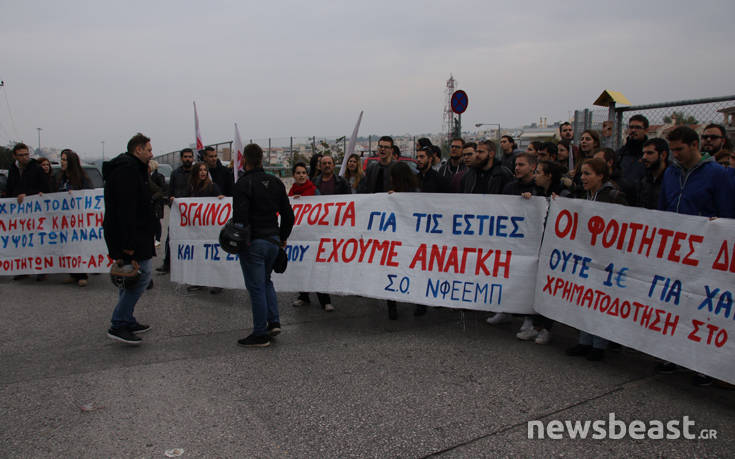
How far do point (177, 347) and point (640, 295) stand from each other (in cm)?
407

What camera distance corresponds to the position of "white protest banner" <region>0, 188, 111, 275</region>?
24.6 feet

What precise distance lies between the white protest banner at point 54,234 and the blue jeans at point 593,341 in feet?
20.3

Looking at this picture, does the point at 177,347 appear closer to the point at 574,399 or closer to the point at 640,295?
the point at 574,399

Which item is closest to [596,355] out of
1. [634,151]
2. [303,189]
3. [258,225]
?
[634,151]

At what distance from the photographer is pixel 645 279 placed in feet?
13.8

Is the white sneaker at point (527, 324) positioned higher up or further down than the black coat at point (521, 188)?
further down

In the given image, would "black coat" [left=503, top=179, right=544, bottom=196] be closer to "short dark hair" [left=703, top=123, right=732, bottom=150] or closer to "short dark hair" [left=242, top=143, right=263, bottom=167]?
Answer: "short dark hair" [left=703, top=123, right=732, bottom=150]

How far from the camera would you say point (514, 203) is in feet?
17.3

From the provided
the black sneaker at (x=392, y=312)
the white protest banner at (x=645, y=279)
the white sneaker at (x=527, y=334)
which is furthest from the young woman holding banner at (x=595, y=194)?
the black sneaker at (x=392, y=312)

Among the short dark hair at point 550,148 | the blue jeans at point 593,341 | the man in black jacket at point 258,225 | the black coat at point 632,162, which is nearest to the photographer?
the blue jeans at point 593,341

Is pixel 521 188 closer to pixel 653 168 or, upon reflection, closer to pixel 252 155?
pixel 653 168

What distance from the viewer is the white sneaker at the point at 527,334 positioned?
5.15 metres

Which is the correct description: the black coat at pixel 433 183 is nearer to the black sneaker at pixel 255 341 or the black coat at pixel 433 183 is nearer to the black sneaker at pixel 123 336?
the black sneaker at pixel 255 341

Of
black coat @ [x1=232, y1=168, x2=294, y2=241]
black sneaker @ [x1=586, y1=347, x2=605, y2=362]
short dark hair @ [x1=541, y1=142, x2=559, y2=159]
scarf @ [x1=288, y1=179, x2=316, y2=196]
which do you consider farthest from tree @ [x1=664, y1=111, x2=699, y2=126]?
black coat @ [x1=232, y1=168, x2=294, y2=241]
